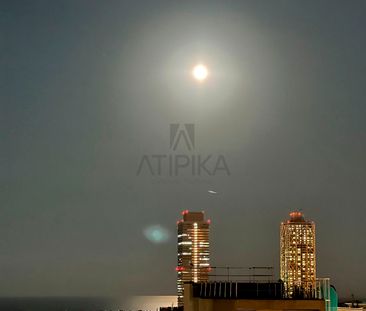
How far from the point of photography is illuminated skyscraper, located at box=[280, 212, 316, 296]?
4309cm

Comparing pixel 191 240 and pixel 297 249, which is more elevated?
pixel 191 240

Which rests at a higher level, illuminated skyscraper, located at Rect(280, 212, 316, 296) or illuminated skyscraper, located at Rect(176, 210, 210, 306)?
illuminated skyscraper, located at Rect(176, 210, 210, 306)

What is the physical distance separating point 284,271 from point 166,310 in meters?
26.3

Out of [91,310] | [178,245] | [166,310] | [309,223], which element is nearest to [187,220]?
[178,245]

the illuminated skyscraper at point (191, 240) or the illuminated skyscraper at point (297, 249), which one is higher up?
the illuminated skyscraper at point (191, 240)

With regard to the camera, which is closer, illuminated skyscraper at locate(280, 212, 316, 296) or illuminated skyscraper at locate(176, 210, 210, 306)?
illuminated skyscraper at locate(280, 212, 316, 296)

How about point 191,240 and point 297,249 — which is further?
point 191,240

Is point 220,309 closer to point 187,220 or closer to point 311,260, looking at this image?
point 311,260

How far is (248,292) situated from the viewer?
10.2 meters

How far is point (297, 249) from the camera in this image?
4516 centimetres

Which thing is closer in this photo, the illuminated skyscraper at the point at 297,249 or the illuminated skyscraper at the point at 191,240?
the illuminated skyscraper at the point at 297,249

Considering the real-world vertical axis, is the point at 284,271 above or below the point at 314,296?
above

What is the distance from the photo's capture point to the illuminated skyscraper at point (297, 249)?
43094 mm

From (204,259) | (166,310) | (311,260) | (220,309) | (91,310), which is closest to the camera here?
(220,309)
